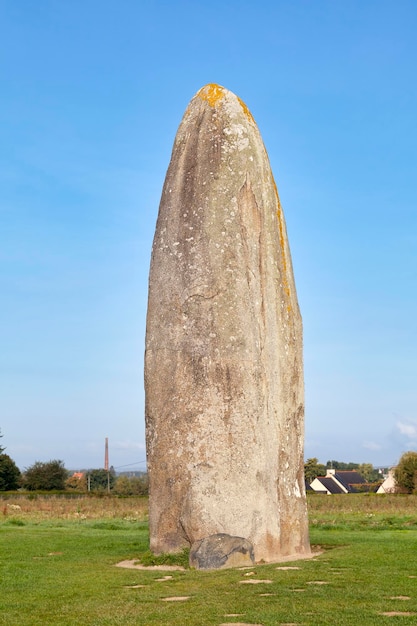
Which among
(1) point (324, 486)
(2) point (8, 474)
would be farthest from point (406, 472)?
(2) point (8, 474)

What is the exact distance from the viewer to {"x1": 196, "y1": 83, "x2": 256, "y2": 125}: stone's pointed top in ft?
50.9

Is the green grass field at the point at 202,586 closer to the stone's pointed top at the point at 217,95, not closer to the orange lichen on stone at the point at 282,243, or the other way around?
the orange lichen on stone at the point at 282,243

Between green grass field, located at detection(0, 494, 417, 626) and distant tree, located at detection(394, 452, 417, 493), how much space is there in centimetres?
4064

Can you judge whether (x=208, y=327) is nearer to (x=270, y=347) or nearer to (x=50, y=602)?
(x=270, y=347)

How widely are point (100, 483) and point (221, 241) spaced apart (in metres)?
80.9

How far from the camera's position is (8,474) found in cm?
6406

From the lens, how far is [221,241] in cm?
1413

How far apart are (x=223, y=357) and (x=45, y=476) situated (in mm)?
54630

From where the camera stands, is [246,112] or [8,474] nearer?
[246,112]

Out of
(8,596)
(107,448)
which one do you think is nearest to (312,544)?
(8,596)

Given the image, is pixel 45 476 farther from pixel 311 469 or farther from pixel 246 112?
pixel 246 112

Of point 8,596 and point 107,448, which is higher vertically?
point 107,448

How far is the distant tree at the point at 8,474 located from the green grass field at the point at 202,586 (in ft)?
153

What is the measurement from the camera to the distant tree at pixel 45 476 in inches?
2534
